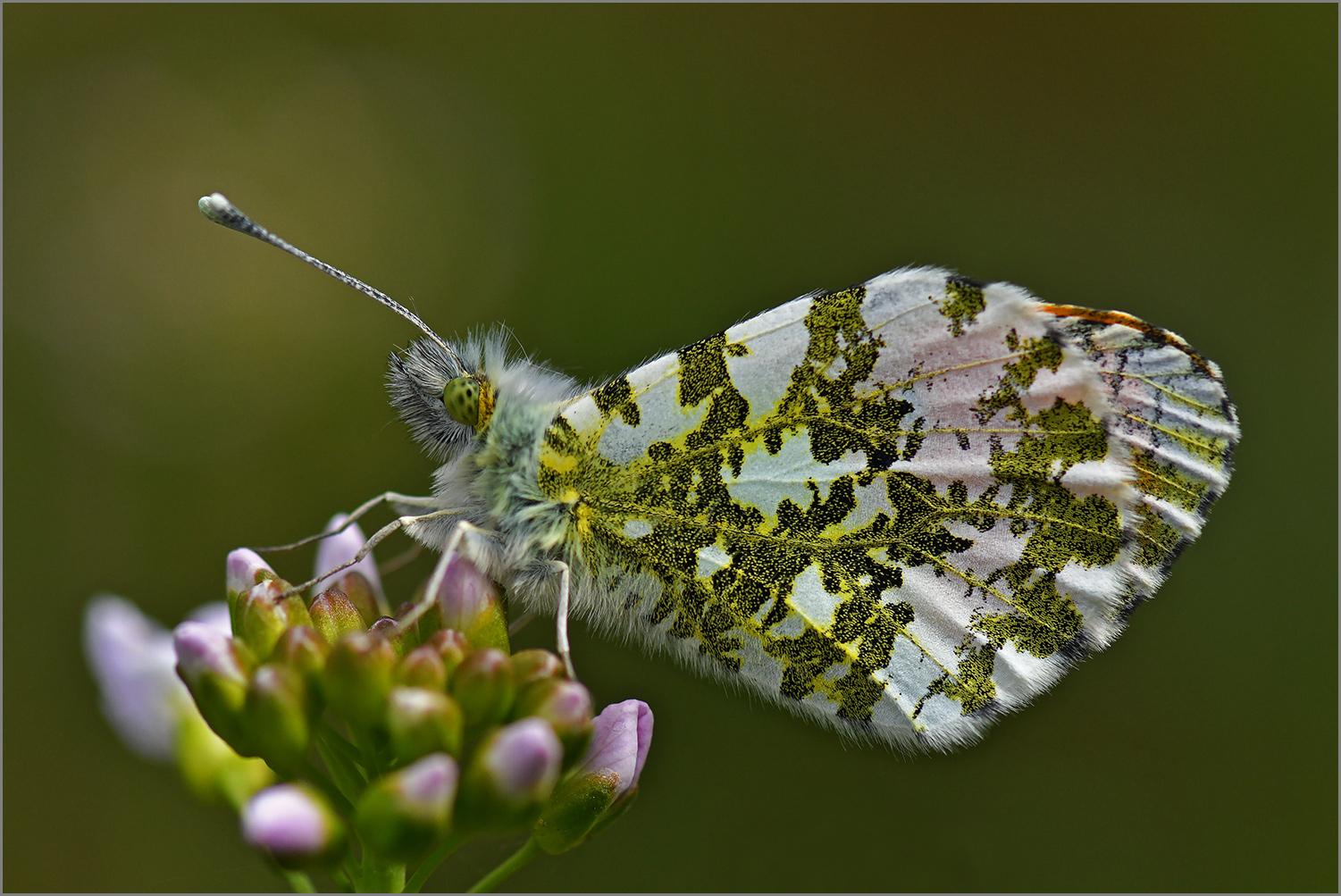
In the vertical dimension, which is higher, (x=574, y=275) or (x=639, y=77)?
(x=639, y=77)

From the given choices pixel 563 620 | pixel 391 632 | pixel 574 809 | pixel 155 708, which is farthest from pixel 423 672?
pixel 155 708

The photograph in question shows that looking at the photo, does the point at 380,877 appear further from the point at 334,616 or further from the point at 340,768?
the point at 334,616

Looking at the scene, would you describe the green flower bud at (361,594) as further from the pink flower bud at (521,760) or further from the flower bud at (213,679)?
the pink flower bud at (521,760)

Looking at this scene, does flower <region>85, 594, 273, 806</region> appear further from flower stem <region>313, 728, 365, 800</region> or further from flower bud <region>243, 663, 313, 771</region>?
flower bud <region>243, 663, 313, 771</region>

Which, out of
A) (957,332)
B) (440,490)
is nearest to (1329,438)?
(957,332)

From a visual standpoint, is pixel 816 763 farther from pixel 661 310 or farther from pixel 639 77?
pixel 639 77

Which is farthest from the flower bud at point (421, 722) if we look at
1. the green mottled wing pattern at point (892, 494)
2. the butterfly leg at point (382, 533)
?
the green mottled wing pattern at point (892, 494)

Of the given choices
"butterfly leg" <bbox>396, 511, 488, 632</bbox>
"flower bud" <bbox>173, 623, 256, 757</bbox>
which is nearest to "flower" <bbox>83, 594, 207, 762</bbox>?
"flower bud" <bbox>173, 623, 256, 757</bbox>

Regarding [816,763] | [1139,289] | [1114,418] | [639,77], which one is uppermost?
[639,77]

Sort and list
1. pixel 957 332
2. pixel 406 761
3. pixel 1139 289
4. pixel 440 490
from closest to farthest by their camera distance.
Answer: pixel 406 761, pixel 957 332, pixel 440 490, pixel 1139 289
